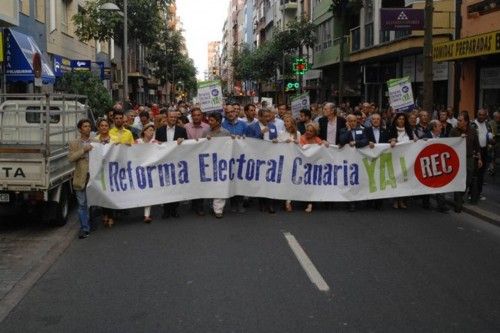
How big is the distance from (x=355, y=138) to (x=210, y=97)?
17.5ft

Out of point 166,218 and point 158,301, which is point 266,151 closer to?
point 166,218

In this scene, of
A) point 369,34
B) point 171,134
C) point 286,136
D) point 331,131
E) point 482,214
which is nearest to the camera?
point 482,214

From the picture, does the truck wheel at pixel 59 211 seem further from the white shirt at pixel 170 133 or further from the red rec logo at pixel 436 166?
the red rec logo at pixel 436 166

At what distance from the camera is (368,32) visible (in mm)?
32219

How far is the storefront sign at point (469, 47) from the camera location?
1700 centimetres

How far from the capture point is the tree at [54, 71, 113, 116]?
75.5ft

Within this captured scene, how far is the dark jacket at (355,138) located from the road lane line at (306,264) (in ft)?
9.59

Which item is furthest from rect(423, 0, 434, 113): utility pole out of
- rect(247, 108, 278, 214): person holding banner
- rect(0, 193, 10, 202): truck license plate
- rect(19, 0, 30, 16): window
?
rect(19, 0, 30, 16): window

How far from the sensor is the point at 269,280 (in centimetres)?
693

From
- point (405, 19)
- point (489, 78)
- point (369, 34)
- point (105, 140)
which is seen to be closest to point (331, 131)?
point (105, 140)

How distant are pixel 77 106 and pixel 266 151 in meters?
3.68

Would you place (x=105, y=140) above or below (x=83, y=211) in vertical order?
above

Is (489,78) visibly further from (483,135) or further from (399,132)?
(399,132)

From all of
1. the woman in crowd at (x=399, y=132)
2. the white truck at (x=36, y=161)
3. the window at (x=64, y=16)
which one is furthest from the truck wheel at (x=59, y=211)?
the window at (x=64, y=16)
